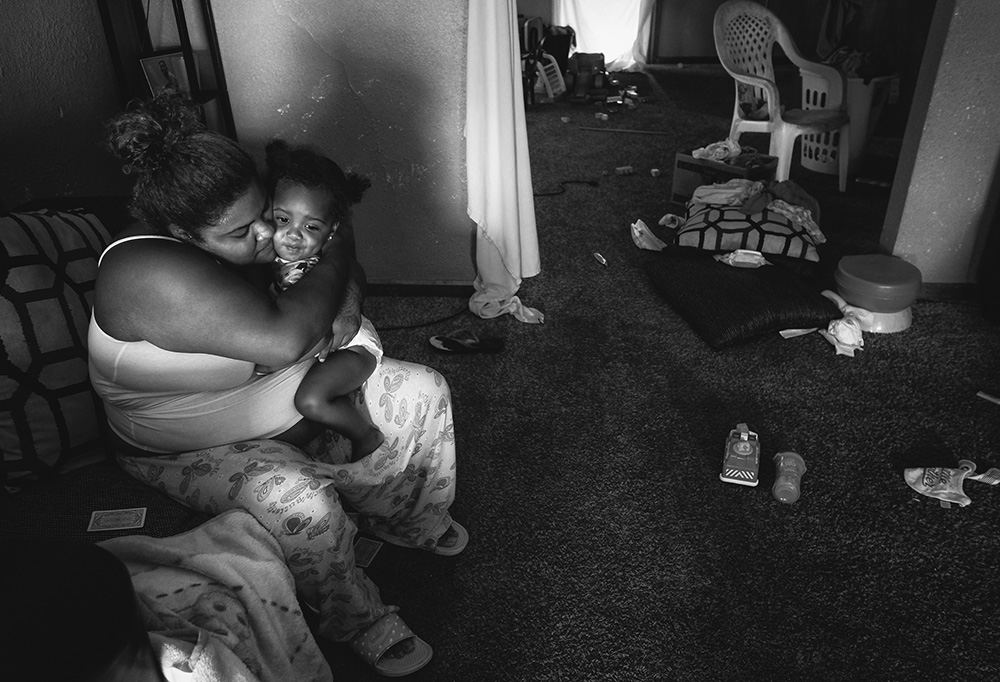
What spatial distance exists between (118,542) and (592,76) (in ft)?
19.5

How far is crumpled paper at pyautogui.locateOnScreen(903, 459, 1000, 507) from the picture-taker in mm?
1872

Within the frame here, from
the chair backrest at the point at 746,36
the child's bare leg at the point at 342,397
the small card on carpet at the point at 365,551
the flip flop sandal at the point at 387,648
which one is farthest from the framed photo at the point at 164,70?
the chair backrest at the point at 746,36

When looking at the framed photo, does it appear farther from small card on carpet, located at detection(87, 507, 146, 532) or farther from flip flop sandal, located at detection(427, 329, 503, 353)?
small card on carpet, located at detection(87, 507, 146, 532)

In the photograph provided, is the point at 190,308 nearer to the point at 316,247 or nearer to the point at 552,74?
the point at 316,247

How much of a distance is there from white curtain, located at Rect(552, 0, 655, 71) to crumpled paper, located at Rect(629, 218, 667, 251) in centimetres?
468

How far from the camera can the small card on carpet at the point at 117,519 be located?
1270 mm

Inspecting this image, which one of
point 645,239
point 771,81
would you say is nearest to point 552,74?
point 771,81

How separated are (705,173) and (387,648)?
2.94 m

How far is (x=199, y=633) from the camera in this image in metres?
0.99

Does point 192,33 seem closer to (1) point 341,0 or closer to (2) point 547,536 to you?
(1) point 341,0

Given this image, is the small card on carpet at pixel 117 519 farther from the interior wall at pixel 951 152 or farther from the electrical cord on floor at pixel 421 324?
the interior wall at pixel 951 152

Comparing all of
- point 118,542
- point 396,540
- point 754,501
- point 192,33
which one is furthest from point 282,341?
point 192,33

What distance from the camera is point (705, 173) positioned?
369 centimetres

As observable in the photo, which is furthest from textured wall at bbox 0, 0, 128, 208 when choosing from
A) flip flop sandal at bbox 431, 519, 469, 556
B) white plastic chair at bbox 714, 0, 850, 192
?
white plastic chair at bbox 714, 0, 850, 192
